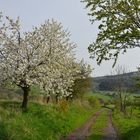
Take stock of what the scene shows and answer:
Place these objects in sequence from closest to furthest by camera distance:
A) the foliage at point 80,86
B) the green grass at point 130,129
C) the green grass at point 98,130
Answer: the green grass at point 130,129 → the green grass at point 98,130 → the foliage at point 80,86

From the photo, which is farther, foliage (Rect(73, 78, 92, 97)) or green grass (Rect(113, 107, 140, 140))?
foliage (Rect(73, 78, 92, 97))

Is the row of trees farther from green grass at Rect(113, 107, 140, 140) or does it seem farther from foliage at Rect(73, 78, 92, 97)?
foliage at Rect(73, 78, 92, 97)

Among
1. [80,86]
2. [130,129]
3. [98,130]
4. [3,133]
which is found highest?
[80,86]

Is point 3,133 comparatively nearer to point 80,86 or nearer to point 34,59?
point 34,59

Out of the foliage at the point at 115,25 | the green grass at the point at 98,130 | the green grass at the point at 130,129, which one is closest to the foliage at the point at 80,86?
the green grass at the point at 130,129

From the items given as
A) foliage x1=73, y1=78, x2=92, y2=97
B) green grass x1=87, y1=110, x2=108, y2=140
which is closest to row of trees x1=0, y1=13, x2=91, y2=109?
green grass x1=87, y1=110, x2=108, y2=140

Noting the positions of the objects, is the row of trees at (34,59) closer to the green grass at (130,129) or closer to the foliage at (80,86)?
the green grass at (130,129)

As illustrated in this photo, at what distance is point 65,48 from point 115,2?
1905 cm

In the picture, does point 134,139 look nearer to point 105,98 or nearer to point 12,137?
point 12,137

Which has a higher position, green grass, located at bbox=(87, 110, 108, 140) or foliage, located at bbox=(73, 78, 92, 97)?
foliage, located at bbox=(73, 78, 92, 97)

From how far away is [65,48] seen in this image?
46.1 meters

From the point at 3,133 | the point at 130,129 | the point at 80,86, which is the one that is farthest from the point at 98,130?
the point at 80,86

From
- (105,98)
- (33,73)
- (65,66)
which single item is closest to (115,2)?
(33,73)

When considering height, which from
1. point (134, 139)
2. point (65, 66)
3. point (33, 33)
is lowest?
point (134, 139)
